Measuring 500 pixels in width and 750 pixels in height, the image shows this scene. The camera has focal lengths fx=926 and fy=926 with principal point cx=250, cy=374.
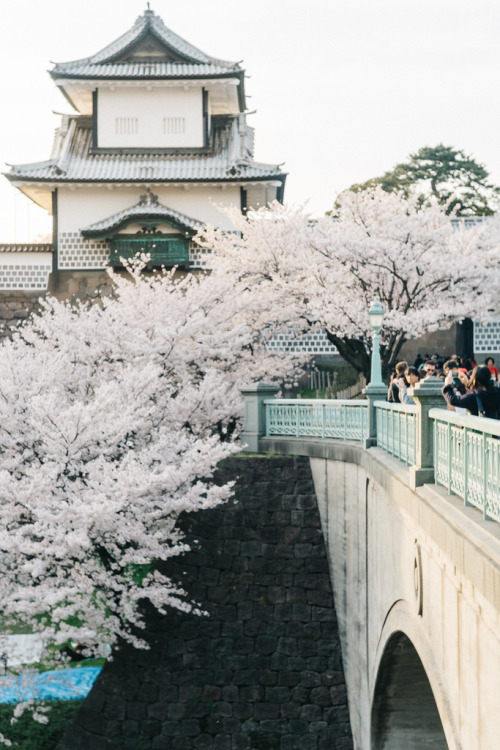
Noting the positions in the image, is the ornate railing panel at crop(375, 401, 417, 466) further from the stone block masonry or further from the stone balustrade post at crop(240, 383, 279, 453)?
the stone balustrade post at crop(240, 383, 279, 453)

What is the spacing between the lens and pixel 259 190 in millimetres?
34938

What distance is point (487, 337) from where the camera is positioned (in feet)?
109

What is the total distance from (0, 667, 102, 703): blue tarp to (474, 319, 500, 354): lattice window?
20.0m

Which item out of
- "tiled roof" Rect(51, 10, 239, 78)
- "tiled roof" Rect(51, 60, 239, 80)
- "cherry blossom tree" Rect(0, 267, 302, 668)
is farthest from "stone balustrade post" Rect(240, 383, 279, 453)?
"tiled roof" Rect(51, 10, 239, 78)

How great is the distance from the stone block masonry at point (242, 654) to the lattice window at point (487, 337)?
15.3m

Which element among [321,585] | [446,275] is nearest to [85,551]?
[321,585]

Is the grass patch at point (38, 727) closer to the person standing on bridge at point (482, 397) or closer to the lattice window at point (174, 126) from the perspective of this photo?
the person standing on bridge at point (482, 397)

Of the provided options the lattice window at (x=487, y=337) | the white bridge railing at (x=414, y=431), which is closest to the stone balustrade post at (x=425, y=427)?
the white bridge railing at (x=414, y=431)

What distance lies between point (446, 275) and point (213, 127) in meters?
14.6

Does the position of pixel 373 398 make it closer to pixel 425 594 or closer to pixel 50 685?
pixel 425 594

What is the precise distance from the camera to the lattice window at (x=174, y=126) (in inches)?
1412

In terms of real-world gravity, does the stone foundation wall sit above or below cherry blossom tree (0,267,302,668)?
above

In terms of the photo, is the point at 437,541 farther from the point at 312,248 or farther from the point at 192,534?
the point at 312,248

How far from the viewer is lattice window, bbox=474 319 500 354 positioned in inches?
1304
